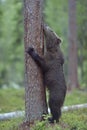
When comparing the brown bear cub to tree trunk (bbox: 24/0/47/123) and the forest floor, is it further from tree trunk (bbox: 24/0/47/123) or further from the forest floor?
the forest floor

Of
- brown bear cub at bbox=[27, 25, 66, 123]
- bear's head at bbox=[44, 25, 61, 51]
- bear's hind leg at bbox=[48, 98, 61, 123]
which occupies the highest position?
bear's head at bbox=[44, 25, 61, 51]

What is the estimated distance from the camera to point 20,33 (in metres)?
36.2

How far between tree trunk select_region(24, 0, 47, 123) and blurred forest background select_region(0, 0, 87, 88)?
12649 millimetres

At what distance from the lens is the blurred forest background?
2250 cm

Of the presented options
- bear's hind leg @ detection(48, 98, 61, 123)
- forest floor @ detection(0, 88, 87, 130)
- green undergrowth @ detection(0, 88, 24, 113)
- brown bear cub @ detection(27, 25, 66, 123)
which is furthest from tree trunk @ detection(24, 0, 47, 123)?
green undergrowth @ detection(0, 88, 24, 113)

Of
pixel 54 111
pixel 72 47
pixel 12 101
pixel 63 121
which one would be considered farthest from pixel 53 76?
pixel 72 47

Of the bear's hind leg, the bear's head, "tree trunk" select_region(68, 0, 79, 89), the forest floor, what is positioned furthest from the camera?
"tree trunk" select_region(68, 0, 79, 89)

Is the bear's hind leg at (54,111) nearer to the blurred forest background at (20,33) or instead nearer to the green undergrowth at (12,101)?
the green undergrowth at (12,101)

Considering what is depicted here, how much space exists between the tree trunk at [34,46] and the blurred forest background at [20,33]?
41.5ft

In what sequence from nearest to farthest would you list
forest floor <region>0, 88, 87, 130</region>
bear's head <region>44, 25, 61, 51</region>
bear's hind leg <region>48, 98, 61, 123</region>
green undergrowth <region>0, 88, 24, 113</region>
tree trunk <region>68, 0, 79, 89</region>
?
1. forest floor <region>0, 88, 87, 130</region>
2. bear's hind leg <region>48, 98, 61, 123</region>
3. bear's head <region>44, 25, 61, 51</region>
4. green undergrowth <region>0, 88, 24, 113</region>
5. tree trunk <region>68, 0, 79, 89</region>

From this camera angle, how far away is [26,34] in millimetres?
8508

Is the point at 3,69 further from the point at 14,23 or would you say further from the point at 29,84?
the point at 29,84

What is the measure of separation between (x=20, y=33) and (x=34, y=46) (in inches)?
1097

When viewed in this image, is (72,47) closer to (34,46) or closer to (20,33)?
(34,46)
